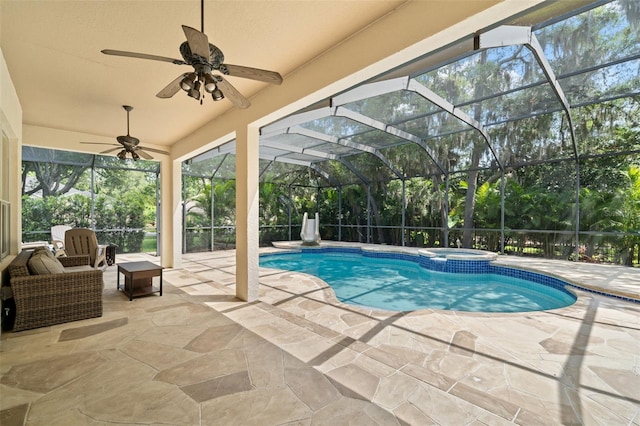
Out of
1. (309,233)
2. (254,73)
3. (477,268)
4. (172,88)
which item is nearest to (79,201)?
(309,233)

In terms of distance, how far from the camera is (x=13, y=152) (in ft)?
15.8

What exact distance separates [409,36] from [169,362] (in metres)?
3.59

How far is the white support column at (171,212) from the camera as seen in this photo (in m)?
7.73

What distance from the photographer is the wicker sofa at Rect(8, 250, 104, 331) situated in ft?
11.4

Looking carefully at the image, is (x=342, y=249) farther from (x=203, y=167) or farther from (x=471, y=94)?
(x=471, y=94)

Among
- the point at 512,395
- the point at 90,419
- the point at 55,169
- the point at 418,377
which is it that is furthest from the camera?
the point at 55,169

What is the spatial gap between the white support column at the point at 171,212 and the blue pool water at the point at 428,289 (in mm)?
2741

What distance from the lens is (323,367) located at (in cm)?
270

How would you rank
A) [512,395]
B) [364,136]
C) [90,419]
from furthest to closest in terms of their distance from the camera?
[364,136], [512,395], [90,419]

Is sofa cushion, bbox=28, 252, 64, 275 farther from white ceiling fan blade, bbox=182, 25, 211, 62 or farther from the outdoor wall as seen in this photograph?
white ceiling fan blade, bbox=182, 25, 211, 62

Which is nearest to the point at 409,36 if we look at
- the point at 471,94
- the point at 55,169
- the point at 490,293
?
the point at 471,94

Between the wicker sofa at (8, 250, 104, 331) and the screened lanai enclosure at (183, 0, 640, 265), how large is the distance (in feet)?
14.9

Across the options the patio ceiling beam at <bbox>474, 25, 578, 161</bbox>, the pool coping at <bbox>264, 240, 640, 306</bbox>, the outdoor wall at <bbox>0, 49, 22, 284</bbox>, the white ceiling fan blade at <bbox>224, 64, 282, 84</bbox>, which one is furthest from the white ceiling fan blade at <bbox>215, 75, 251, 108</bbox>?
the pool coping at <bbox>264, 240, 640, 306</bbox>

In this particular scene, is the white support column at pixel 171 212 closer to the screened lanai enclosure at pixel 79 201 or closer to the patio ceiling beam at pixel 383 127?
the screened lanai enclosure at pixel 79 201
